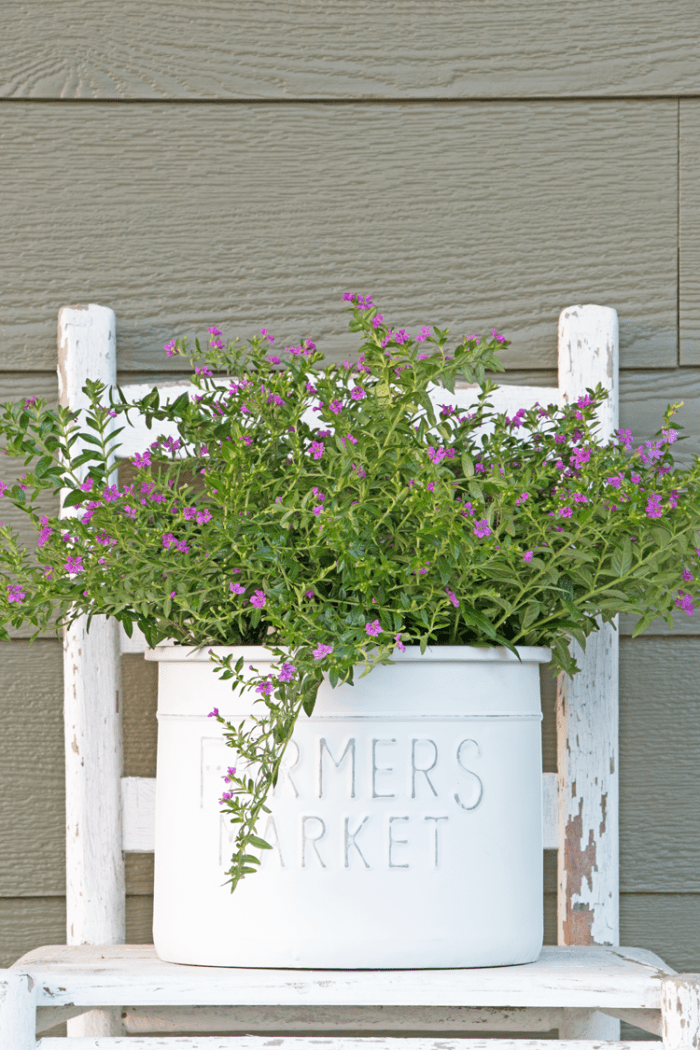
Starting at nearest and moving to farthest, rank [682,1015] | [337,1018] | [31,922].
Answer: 1. [682,1015]
2. [337,1018]
3. [31,922]

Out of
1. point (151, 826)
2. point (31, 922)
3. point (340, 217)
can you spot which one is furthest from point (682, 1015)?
point (340, 217)

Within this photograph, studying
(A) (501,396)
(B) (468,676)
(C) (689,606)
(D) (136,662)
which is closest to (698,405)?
(A) (501,396)

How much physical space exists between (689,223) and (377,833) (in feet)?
2.07

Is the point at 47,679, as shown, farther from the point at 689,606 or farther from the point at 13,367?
the point at 689,606

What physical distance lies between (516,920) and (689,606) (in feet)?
0.75

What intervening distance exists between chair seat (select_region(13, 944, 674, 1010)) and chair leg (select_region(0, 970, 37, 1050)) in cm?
1

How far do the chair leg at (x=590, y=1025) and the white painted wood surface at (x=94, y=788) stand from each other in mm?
371

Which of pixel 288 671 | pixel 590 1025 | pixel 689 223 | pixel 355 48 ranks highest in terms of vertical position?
pixel 355 48

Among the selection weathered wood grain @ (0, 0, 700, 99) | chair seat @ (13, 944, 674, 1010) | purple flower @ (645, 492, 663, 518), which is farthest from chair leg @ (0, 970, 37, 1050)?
weathered wood grain @ (0, 0, 700, 99)

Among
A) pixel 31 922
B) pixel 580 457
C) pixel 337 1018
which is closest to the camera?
pixel 580 457

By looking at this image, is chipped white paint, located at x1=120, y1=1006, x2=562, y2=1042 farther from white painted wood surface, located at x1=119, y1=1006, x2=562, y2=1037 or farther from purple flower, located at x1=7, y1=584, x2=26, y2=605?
purple flower, located at x1=7, y1=584, x2=26, y2=605

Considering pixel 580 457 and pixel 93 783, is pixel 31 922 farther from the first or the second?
pixel 580 457

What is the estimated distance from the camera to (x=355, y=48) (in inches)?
34.7

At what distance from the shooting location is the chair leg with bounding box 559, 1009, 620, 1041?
774mm
